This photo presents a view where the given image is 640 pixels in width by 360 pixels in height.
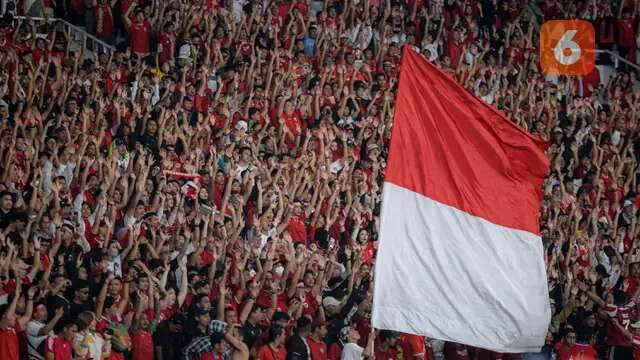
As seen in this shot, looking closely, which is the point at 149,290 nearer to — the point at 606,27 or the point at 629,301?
the point at 629,301

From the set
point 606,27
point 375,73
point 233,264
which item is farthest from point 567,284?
point 606,27

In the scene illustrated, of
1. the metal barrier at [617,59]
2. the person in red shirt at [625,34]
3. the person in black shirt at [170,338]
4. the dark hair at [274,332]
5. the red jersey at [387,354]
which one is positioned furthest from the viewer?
the person in red shirt at [625,34]

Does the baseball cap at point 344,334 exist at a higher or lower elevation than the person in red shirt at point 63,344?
lower

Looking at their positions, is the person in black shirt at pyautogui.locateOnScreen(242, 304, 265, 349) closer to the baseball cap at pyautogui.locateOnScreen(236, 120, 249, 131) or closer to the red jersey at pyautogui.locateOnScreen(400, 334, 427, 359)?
the red jersey at pyautogui.locateOnScreen(400, 334, 427, 359)

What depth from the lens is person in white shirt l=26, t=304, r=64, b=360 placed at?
973 cm

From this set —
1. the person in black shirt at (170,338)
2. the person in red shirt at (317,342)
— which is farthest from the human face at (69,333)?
the person in red shirt at (317,342)

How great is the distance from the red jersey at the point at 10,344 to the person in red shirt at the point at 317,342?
2.74 metres

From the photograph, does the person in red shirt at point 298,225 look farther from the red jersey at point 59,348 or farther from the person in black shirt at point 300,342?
the red jersey at point 59,348

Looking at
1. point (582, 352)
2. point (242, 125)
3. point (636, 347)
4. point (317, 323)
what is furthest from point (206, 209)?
point (636, 347)

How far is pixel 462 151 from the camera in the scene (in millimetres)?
8289

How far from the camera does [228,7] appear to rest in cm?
1712

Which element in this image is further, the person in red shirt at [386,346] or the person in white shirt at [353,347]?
the person in red shirt at [386,346]

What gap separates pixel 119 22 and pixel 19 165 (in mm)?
4523

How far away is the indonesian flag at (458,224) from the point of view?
7.85 m
